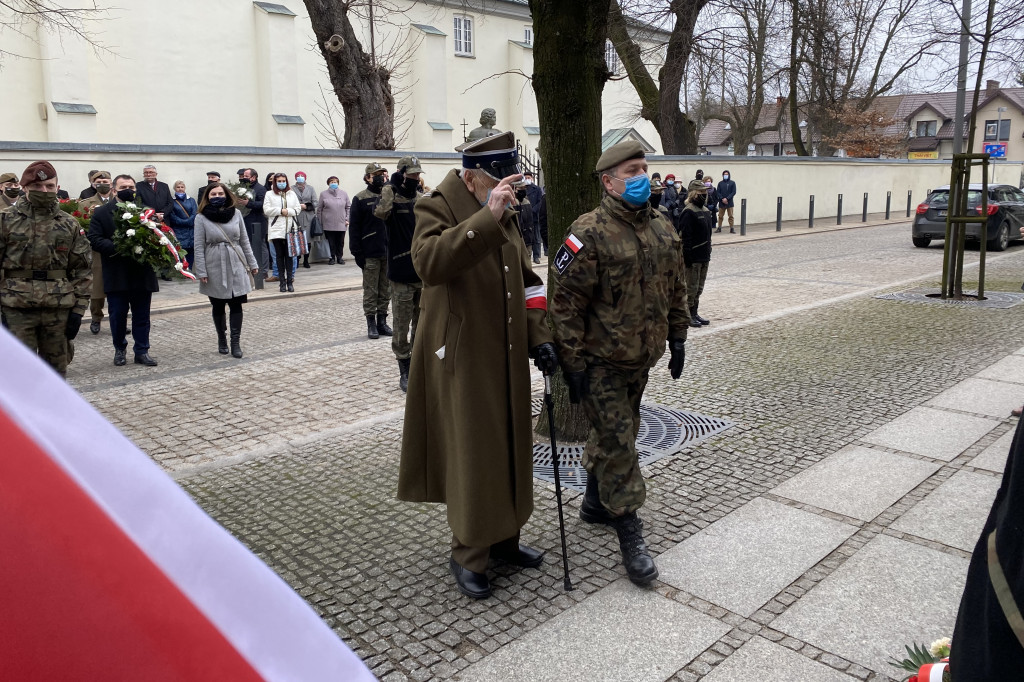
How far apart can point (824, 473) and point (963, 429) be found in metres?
1.56

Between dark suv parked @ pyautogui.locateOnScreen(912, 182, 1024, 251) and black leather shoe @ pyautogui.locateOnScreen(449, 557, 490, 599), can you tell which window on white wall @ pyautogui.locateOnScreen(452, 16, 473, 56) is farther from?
black leather shoe @ pyautogui.locateOnScreen(449, 557, 490, 599)

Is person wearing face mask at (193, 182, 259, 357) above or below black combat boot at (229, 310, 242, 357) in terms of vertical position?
above

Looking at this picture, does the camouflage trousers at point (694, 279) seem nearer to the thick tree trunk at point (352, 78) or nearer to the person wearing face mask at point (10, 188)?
the person wearing face mask at point (10, 188)

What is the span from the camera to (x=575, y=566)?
165 inches

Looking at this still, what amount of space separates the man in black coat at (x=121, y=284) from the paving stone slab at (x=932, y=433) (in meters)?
6.88

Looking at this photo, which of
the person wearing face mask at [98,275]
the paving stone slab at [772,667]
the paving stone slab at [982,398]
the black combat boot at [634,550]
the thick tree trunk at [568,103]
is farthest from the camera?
the person wearing face mask at [98,275]

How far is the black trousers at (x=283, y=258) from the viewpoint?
14.5 metres

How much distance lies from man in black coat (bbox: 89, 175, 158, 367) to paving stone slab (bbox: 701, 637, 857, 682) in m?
7.16

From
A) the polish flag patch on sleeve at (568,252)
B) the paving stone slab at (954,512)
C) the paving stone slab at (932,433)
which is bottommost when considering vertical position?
the paving stone slab at (954,512)

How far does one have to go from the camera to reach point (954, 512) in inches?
186

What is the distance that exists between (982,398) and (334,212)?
1319cm

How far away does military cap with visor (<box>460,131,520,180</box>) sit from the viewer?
3.79m

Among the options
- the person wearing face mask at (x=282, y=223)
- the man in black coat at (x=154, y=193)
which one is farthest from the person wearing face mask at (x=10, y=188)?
the person wearing face mask at (x=282, y=223)

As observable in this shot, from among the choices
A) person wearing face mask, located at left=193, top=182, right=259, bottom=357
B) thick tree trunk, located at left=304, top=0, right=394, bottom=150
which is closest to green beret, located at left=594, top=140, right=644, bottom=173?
person wearing face mask, located at left=193, top=182, right=259, bottom=357
